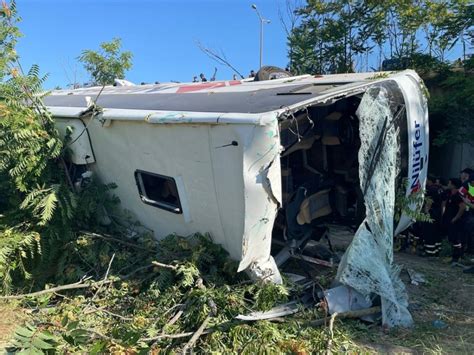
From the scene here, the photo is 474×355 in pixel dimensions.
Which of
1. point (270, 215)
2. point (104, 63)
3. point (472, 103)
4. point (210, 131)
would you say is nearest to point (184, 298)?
point (270, 215)

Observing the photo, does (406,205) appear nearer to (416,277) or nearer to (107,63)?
(416,277)

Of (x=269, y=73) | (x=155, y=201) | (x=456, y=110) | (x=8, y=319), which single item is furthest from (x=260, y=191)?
(x=456, y=110)

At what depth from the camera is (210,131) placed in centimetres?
436

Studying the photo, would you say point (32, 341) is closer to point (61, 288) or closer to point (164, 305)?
point (164, 305)

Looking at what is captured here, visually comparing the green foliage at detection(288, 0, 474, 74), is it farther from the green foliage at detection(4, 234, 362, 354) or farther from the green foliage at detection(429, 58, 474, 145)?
the green foliage at detection(4, 234, 362, 354)

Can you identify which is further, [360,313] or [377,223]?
[377,223]

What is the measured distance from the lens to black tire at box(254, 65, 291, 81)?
7.61 m

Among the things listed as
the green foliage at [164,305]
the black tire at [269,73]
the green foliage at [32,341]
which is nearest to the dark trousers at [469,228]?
the green foliage at [164,305]

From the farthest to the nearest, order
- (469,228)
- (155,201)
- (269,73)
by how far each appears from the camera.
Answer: (269,73) → (469,228) → (155,201)

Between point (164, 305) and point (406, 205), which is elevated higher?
point (406, 205)

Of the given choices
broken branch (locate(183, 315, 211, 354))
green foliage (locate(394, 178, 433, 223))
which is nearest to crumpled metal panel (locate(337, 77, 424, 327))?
green foliage (locate(394, 178, 433, 223))

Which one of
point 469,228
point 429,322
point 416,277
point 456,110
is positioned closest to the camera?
point 429,322

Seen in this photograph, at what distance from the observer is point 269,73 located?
7758 millimetres

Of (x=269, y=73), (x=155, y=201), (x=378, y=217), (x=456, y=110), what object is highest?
(x=269, y=73)
